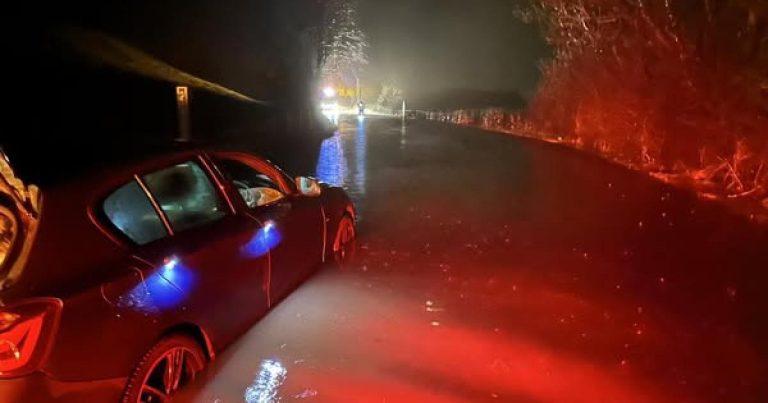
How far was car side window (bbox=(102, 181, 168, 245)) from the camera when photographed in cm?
430

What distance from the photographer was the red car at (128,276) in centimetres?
337

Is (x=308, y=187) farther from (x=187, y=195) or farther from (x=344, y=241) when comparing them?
(x=187, y=195)

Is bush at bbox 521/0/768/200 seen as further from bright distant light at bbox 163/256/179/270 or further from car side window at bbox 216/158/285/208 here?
bright distant light at bbox 163/256/179/270

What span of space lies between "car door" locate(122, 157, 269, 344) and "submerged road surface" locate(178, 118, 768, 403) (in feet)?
1.33

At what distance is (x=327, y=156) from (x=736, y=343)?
15209 mm

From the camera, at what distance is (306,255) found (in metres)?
6.61

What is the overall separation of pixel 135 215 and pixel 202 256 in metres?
0.49

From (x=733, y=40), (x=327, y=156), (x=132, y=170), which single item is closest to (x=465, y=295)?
(x=132, y=170)

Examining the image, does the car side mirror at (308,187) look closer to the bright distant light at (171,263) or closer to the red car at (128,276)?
→ the red car at (128,276)

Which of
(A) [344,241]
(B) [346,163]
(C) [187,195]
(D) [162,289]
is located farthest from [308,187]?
(B) [346,163]

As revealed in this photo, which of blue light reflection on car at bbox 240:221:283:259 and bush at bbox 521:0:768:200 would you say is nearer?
blue light reflection on car at bbox 240:221:283:259

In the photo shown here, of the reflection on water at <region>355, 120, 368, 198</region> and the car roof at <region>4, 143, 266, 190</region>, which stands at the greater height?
the car roof at <region>4, 143, 266, 190</region>

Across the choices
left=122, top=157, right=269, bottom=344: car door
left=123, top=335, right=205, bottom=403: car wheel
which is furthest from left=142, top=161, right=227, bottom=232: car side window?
left=123, top=335, right=205, bottom=403: car wheel

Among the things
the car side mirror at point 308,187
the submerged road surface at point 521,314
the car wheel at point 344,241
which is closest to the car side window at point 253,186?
the car side mirror at point 308,187
